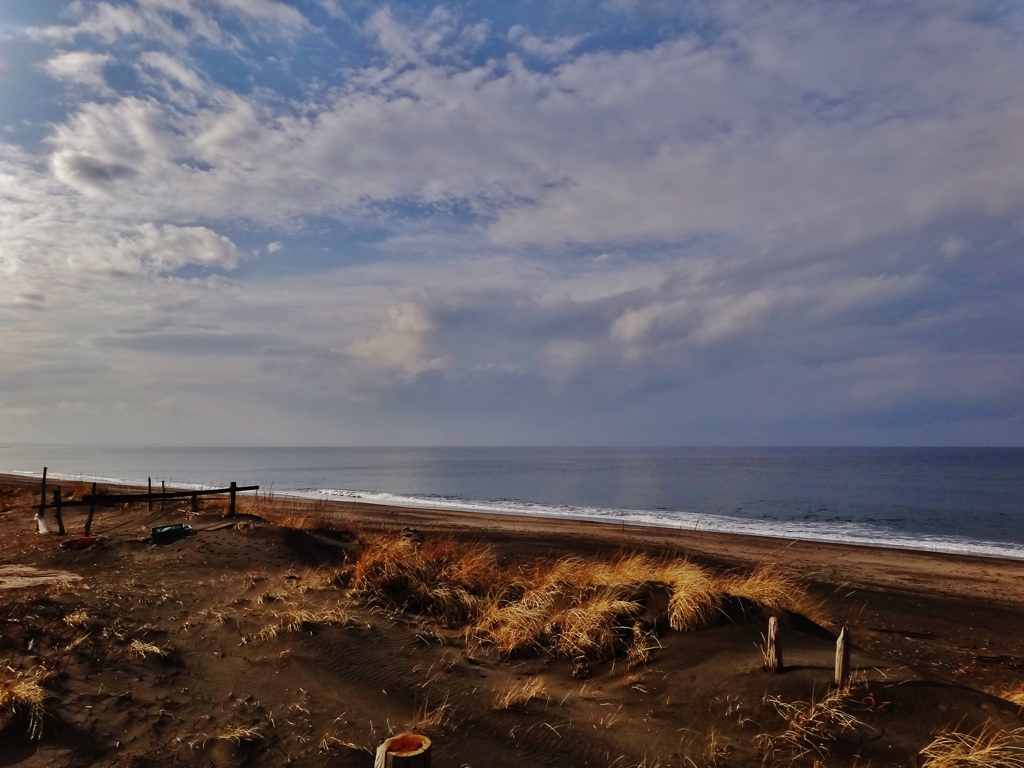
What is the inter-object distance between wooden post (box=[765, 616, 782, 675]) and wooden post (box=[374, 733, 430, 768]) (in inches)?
194

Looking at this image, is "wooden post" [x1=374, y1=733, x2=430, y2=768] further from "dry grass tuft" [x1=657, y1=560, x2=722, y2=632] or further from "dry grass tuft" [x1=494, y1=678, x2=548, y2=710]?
"dry grass tuft" [x1=657, y1=560, x2=722, y2=632]

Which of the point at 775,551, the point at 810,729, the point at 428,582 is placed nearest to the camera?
the point at 810,729

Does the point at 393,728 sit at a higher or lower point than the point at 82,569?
lower

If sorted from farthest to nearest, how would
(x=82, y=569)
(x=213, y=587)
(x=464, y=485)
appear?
1. (x=464, y=485)
2. (x=82, y=569)
3. (x=213, y=587)

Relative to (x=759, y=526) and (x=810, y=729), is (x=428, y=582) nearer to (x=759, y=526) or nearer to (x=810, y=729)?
(x=810, y=729)

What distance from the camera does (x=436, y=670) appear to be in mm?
8500

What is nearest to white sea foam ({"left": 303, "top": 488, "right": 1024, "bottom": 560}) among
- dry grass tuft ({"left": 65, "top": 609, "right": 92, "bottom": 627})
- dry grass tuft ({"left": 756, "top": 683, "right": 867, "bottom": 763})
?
dry grass tuft ({"left": 756, "top": 683, "right": 867, "bottom": 763})

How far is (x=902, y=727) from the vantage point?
20.5 ft

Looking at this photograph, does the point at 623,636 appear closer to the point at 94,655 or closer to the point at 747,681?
the point at 747,681

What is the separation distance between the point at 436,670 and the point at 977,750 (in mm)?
5875

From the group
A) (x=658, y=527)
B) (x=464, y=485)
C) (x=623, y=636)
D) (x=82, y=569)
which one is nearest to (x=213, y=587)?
(x=82, y=569)

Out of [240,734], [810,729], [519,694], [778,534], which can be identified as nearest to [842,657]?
[810,729]

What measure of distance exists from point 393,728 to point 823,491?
195ft

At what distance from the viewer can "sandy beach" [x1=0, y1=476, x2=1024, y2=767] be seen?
6457 millimetres
